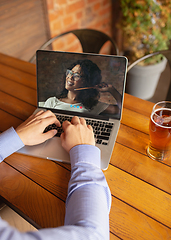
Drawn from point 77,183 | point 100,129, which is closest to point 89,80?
point 100,129

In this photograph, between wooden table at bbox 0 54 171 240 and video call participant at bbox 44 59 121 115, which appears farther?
video call participant at bbox 44 59 121 115

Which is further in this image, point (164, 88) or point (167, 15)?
point (164, 88)

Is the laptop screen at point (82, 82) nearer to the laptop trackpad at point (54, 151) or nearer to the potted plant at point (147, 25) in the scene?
the laptop trackpad at point (54, 151)

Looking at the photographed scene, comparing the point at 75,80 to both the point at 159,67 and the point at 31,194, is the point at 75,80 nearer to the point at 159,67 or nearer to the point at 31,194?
the point at 31,194

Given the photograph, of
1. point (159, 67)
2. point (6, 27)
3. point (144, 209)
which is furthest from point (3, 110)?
point (159, 67)

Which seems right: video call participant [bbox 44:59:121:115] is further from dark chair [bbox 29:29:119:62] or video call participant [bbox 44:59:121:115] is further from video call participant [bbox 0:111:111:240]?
dark chair [bbox 29:29:119:62]

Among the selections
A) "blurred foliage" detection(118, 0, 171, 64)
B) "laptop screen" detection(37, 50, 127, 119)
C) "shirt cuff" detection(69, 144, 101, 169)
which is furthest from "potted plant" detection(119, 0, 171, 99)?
"shirt cuff" detection(69, 144, 101, 169)

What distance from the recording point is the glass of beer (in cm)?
61

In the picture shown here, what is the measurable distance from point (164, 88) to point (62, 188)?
215 centimetres

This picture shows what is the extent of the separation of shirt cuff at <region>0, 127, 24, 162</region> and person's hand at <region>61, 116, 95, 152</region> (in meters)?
0.16

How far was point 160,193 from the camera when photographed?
1.88 feet

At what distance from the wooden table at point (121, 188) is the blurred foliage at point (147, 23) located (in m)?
1.52

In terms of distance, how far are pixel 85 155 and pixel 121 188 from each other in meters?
0.15

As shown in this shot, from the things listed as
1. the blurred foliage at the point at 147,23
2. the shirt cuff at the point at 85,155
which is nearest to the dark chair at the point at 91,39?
the blurred foliage at the point at 147,23
